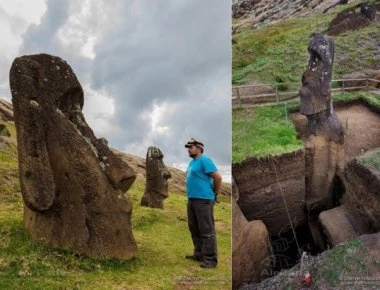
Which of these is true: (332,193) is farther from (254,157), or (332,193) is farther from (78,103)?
(78,103)

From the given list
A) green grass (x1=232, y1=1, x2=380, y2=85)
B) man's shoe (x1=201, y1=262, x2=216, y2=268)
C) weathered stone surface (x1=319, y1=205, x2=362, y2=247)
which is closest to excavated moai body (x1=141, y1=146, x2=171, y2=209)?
green grass (x1=232, y1=1, x2=380, y2=85)

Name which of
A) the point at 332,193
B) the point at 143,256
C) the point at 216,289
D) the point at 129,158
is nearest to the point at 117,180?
the point at 143,256

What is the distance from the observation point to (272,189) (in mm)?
10102

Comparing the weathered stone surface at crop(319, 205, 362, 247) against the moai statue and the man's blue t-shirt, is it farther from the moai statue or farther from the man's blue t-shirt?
the man's blue t-shirt

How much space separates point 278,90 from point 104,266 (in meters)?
4.42

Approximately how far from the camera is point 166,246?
10.5m

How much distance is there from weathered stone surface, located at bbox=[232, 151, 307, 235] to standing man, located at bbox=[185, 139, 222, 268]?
65 centimetres

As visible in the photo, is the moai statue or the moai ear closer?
the moai ear

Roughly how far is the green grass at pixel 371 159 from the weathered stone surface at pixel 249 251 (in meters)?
2.02

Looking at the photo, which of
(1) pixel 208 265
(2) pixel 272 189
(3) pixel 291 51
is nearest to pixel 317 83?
(3) pixel 291 51

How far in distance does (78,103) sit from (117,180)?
4.95 feet

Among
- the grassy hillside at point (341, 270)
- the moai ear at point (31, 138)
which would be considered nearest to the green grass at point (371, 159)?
the grassy hillside at point (341, 270)

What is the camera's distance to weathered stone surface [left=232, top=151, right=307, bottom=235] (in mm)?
9930

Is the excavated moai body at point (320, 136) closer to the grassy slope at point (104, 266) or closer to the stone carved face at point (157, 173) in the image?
the grassy slope at point (104, 266)
